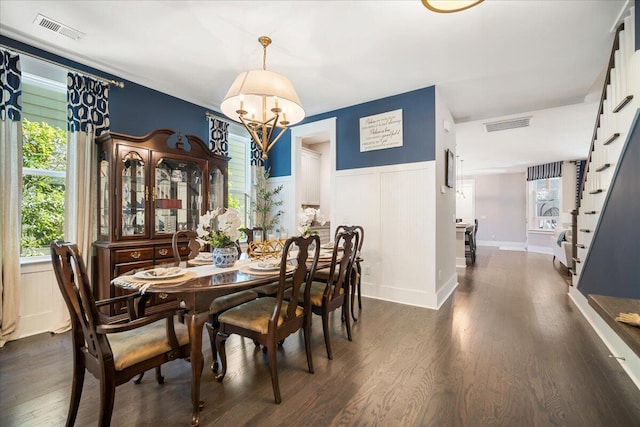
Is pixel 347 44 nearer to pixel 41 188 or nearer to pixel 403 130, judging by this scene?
pixel 403 130

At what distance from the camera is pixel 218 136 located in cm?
432

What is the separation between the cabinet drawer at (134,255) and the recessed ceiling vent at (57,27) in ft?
6.75

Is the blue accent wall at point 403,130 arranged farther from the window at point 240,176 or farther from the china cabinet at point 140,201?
the china cabinet at point 140,201

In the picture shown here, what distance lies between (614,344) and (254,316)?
302 centimetres

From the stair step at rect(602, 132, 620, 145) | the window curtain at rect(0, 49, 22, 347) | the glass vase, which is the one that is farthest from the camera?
the window curtain at rect(0, 49, 22, 347)

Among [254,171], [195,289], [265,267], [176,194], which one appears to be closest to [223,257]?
[265,267]

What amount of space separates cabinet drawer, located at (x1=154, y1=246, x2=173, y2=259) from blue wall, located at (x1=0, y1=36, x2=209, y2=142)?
148 cm

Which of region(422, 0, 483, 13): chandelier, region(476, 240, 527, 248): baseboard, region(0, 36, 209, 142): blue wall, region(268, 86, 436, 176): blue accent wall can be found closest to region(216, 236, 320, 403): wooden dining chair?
region(422, 0, 483, 13): chandelier

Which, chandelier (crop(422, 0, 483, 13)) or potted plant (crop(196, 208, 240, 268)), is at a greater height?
chandelier (crop(422, 0, 483, 13))

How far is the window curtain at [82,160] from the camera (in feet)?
9.61

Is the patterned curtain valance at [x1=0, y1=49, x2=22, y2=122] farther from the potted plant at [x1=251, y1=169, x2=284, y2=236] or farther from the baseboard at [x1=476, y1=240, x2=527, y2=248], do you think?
the baseboard at [x1=476, y1=240, x2=527, y2=248]

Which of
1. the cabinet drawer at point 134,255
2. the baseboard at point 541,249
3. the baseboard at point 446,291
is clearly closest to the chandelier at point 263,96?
the cabinet drawer at point 134,255

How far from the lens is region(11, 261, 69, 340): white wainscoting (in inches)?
106

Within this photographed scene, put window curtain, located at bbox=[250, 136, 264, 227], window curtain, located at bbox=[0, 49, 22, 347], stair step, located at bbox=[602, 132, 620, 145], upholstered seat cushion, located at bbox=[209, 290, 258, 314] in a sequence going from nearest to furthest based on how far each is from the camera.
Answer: upholstered seat cushion, located at bbox=[209, 290, 258, 314], stair step, located at bbox=[602, 132, 620, 145], window curtain, located at bbox=[0, 49, 22, 347], window curtain, located at bbox=[250, 136, 264, 227]
